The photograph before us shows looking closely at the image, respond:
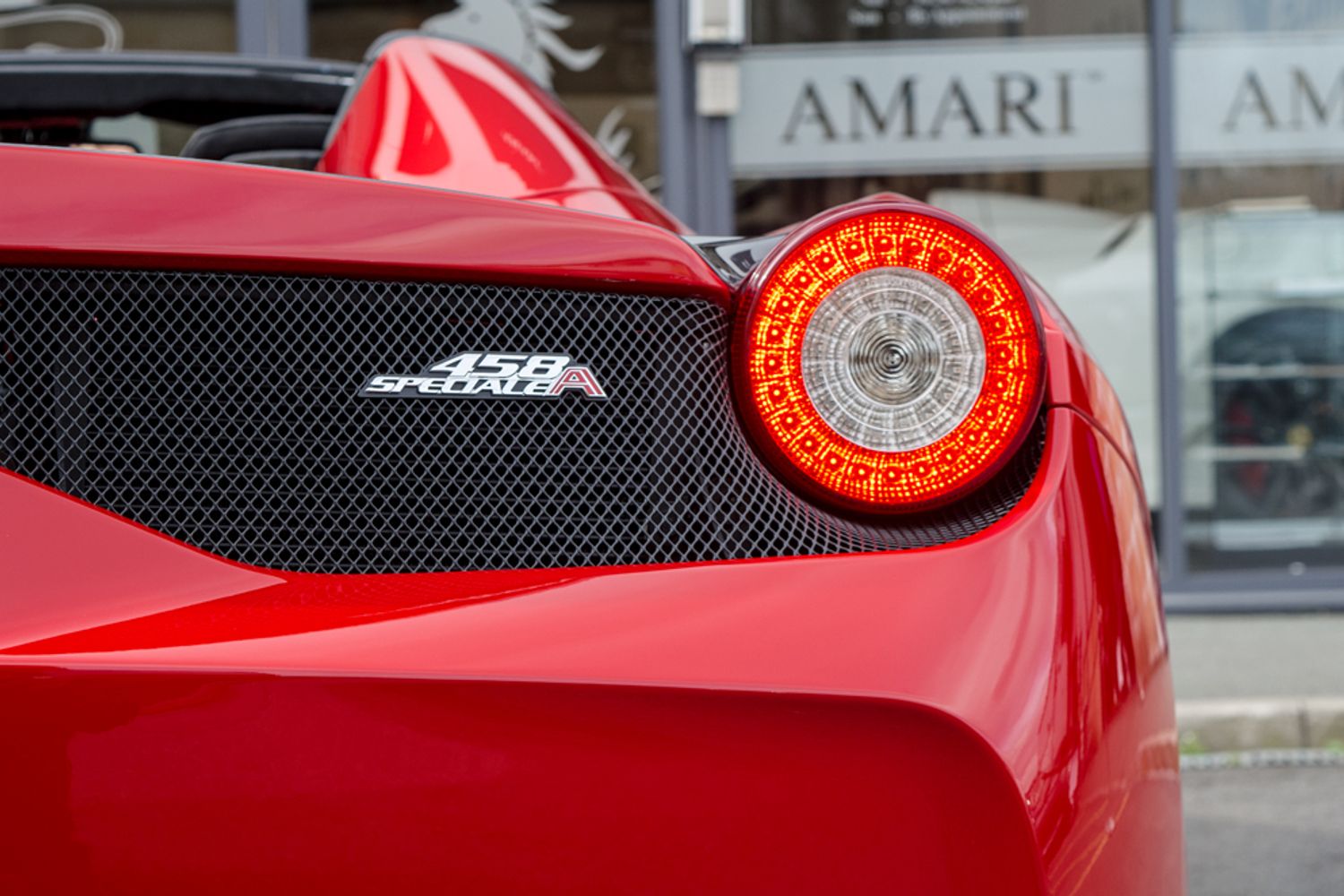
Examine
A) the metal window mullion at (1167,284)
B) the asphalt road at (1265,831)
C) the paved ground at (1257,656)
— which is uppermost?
the metal window mullion at (1167,284)

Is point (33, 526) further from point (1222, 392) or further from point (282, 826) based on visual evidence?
point (1222, 392)

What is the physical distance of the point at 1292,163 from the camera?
266 inches

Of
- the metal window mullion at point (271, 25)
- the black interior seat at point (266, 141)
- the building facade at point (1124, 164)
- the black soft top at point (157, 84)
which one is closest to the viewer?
the black interior seat at point (266, 141)

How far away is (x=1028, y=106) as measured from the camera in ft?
22.0

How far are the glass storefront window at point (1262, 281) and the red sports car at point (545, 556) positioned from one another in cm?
610

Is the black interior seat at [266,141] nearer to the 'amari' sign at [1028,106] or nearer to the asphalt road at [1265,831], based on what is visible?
the asphalt road at [1265,831]

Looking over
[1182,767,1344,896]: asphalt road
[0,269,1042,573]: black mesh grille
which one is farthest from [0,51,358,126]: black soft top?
[1182,767,1344,896]: asphalt road

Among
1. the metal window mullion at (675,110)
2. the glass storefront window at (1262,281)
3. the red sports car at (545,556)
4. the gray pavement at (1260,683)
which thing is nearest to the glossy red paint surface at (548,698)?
the red sports car at (545,556)

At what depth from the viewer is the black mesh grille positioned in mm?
1051

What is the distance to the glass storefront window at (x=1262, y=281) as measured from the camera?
6707 millimetres

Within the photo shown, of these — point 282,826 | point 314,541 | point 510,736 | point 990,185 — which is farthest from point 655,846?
point 990,185

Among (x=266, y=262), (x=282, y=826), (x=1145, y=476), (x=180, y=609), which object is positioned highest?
(x=266, y=262)

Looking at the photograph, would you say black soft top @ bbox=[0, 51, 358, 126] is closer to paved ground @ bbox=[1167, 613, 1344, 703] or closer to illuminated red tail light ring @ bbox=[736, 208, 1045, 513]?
illuminated red tail light ring @ bbox=[736, 208, 1045, 513]

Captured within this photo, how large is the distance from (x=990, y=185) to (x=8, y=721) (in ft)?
21.0
